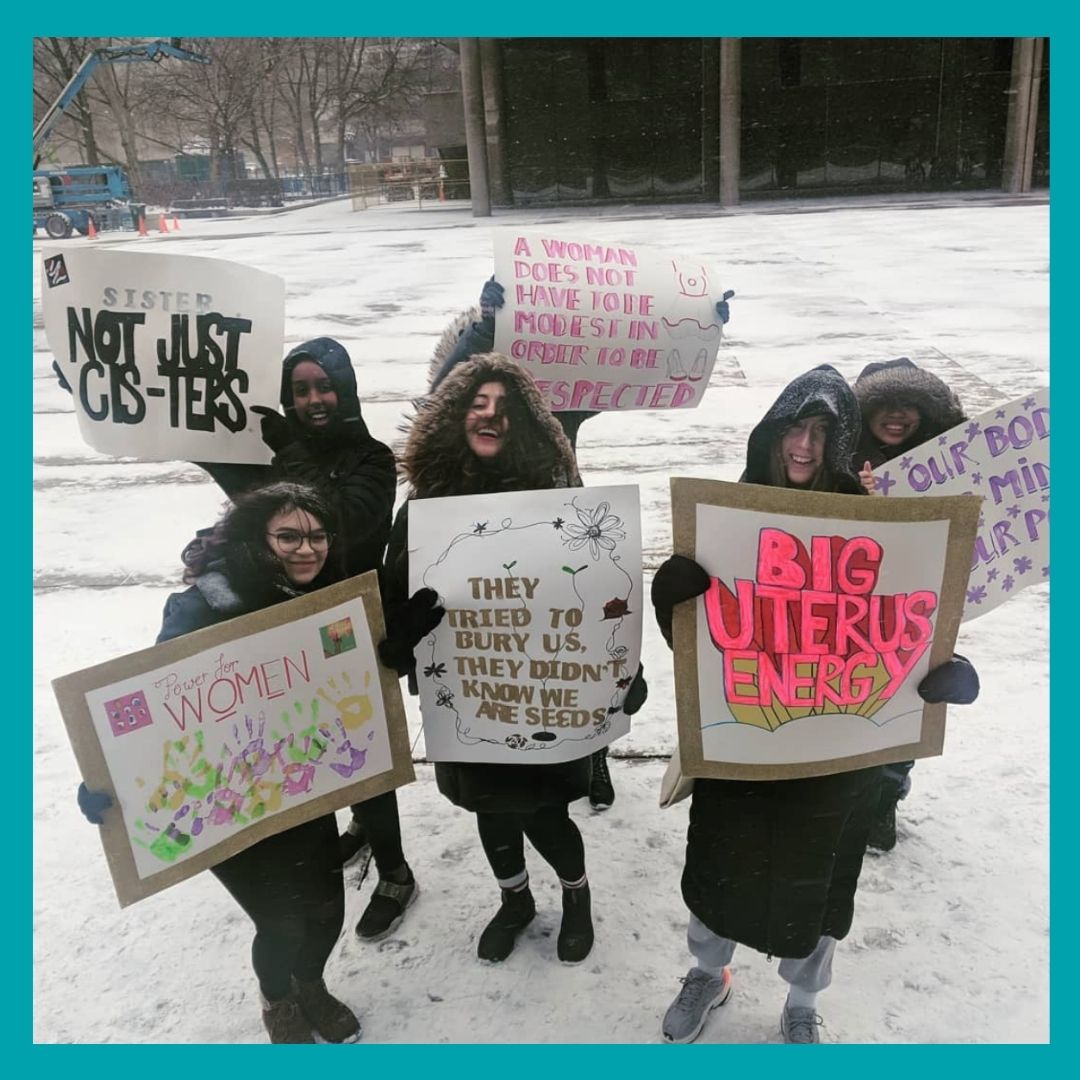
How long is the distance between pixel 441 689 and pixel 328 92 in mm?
3047

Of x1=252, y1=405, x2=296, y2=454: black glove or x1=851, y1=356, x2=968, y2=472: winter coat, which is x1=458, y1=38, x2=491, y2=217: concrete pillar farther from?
x1=851, y1=356, x2=968, y2=472: winter coat

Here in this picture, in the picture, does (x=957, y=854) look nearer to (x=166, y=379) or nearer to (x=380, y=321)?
(x=166, y=379)

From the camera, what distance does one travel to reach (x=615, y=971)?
238cm

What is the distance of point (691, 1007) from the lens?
2213 mm

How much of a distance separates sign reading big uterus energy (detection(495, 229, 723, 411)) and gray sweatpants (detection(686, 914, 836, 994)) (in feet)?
5.12

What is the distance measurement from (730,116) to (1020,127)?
177 inches

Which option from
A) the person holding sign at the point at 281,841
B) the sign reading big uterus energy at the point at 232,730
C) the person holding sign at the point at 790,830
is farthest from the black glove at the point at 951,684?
the person holding sign at the point at 281,841

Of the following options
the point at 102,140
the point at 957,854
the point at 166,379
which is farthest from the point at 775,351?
the point at 166,379

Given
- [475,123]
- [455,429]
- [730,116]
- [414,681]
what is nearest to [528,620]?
[414,681]

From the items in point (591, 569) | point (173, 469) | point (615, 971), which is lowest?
point (615, 971)

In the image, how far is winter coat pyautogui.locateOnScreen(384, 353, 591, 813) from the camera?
221 cm

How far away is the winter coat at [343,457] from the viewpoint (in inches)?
94.6

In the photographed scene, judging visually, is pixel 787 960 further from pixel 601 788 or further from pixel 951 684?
pixel 601 788

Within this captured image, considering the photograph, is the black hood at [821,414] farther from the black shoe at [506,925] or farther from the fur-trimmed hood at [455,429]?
the black shoe at [506,925]
